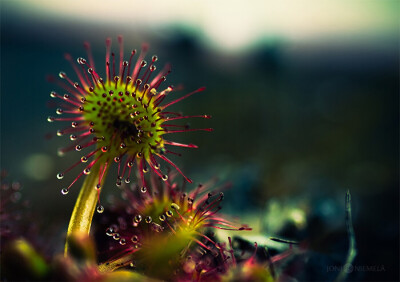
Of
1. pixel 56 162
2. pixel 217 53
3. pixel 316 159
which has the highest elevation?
pixel 217 53

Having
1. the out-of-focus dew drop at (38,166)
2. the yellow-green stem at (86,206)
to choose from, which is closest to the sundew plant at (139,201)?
the yellow-green stem at (86,206)

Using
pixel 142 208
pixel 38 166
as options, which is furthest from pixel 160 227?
pixel 38 166

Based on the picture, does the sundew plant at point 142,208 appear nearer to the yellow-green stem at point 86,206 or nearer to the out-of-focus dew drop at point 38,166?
the yellow-green stem at point 86,206

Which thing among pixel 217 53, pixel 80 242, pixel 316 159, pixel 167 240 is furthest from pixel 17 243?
pixel 217 53

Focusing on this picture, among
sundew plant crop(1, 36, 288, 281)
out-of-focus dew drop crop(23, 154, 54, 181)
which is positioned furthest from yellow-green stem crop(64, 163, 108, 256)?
out-of-focus dew drop crop(23, 154, 54, 181)

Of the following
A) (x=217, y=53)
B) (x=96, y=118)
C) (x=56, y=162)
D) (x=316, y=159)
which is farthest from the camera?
(x=217, y=53)

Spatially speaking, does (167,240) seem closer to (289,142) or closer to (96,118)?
(96,118)
